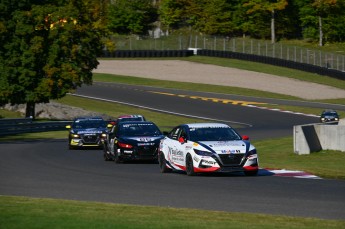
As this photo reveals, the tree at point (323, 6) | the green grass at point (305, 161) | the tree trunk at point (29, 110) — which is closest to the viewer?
the green grass at point (305, 161)

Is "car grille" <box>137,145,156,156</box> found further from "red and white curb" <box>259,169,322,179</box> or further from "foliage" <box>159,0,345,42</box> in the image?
"foliage" <box>159,0,345,42</box>

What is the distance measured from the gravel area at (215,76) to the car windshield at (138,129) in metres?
49.1

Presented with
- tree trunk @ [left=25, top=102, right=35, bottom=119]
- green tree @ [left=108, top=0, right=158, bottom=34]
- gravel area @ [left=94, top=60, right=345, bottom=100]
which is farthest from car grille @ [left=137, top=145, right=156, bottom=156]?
green tree @ [left=108, top=0, right=158, bottom=34]

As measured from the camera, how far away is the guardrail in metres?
51.1

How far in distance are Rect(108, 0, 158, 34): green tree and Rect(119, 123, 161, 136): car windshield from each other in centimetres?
9675

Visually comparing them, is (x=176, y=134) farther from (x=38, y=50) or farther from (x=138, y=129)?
(x=38, y=50)

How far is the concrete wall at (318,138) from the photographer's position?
31031mm

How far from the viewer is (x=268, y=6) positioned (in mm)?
116375

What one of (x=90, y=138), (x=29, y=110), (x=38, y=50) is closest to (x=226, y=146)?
(x=90, y=138)

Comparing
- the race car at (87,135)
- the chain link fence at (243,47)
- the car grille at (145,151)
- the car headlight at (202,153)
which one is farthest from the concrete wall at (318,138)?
the chain link fence at (243,47)

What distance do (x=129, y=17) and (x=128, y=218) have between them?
378 feet

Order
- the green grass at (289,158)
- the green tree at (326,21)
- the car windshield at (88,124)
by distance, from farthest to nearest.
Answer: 1. the green tree at (326,21)
2. the car windshield at (88,124)
3. the green grass at (289,158)

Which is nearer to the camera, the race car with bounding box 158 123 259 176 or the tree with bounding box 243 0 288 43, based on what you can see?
the race car with bounding box 158 123 259 176

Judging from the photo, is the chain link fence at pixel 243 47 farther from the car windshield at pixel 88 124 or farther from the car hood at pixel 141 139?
the car hood at pixel 141 139
